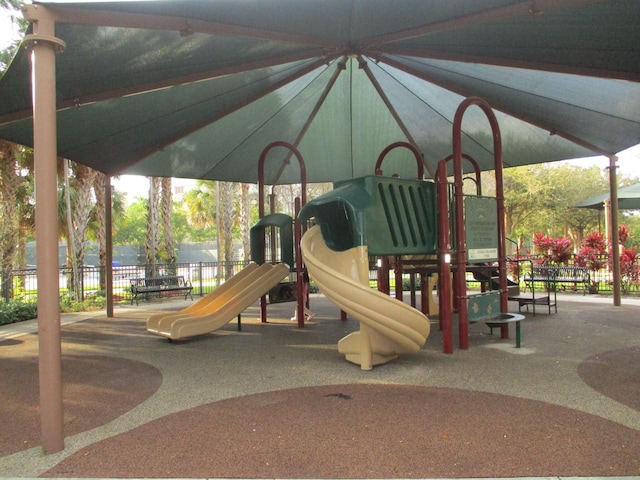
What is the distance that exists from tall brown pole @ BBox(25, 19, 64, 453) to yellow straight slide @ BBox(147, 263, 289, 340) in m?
5.03

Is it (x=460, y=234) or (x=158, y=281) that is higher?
(x=460, y=234)

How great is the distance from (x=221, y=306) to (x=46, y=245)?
6.08 metres

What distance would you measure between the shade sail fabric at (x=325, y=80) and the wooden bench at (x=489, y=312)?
4066 millimetres

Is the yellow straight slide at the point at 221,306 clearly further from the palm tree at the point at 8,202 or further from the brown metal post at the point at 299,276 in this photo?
the palm tree at the point at 8,202

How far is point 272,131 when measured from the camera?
14008 mm

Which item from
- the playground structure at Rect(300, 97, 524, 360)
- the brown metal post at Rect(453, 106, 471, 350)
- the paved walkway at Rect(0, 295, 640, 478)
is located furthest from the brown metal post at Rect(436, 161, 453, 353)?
the paved walkway at Rect(0, 295, 640, 478)

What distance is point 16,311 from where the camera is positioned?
12.9 meters

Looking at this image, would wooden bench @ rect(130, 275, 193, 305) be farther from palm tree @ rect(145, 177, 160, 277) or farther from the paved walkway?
the paved walkway

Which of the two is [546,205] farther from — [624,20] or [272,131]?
[624,20]

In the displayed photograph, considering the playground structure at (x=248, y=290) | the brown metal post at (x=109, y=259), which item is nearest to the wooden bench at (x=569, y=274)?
the playground structure at (x=248, y=290)

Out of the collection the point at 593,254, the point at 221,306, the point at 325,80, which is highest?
the point at 325,80

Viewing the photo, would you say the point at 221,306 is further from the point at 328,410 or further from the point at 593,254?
the point at 593,254

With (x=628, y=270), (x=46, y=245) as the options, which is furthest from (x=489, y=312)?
(x=628, y=270)

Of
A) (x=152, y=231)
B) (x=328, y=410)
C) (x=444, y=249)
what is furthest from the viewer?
(x=152, y=231)
